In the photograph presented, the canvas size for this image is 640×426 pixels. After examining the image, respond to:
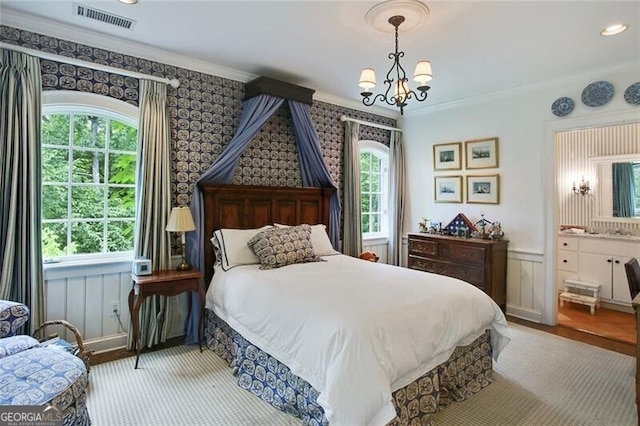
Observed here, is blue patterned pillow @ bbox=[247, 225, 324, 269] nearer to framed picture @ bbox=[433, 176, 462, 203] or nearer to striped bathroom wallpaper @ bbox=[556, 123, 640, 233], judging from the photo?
framed picture @ bbox=[433, 176, 462, 203]

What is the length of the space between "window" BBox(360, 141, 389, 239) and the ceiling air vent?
3.30 metres

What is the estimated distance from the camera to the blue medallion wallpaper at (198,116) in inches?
114

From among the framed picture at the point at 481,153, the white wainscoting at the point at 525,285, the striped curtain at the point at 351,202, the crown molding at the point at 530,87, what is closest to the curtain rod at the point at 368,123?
the striped curtain at the point at 351,202

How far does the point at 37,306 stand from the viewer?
2715 mm

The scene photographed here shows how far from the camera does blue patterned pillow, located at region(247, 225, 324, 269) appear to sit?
3189mm

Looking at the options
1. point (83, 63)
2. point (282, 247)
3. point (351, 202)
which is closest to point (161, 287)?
point (282, 247)

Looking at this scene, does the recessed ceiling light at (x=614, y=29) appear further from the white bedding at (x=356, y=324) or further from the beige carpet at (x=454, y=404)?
the beige carpet at (x=454, y=404)

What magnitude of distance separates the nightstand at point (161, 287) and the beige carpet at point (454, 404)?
0.29 metres

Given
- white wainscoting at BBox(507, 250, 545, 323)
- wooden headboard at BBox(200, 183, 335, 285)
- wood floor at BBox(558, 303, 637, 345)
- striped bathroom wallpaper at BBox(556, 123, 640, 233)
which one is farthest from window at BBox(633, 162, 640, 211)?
wooden headboard at BBox(200, 183, 335, 285)

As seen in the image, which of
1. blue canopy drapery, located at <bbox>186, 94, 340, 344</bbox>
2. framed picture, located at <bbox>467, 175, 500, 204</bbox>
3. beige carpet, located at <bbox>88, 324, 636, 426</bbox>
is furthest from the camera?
framed picture, located at <bbox>467, 175, 500, 204</bbox>

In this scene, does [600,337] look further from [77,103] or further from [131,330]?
[77,103]

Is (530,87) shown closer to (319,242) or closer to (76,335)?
(319,242)

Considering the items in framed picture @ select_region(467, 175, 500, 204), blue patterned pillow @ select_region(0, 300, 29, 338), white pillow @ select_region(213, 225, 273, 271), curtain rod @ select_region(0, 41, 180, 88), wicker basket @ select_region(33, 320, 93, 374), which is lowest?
wicker basket @ select_region(33, 320, 93, 374)

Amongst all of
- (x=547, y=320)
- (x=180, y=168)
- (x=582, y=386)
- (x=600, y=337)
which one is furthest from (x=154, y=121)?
(x=600, y=337)
